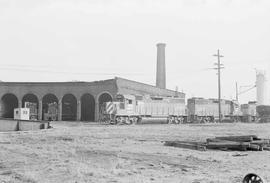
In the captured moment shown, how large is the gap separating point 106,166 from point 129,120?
31315mm

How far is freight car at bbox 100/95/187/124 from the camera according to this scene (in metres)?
39.9

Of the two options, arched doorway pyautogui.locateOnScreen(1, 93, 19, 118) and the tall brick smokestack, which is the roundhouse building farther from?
the tall brick smokestack

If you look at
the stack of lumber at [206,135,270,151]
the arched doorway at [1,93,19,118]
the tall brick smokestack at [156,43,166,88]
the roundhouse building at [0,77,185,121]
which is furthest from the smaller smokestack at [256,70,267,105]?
the stack of lumber at [206,135,270,151]

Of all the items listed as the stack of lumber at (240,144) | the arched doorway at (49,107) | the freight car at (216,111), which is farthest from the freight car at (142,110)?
the stack of lumber at (240,144)

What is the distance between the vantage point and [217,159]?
11.3 meters

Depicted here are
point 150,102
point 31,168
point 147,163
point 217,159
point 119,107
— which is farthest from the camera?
point 150,102

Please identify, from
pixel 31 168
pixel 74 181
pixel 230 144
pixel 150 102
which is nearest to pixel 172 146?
pixel 230 144

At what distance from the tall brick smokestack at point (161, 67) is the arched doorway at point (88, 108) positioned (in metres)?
19.9

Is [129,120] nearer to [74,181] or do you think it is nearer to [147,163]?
[147,163]

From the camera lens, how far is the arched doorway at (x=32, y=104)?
170 ft

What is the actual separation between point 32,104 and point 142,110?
723 inches

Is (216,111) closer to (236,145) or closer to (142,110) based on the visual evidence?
(142,110)

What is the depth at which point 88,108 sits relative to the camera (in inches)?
2301

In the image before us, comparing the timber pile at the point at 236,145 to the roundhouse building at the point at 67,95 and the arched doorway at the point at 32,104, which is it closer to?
the roundhouse building at the point at 67,95
